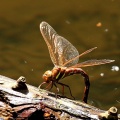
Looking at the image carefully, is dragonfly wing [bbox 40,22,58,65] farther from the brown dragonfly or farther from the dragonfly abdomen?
the dragonfly abdomen

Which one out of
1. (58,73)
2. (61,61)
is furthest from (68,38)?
(58,73)

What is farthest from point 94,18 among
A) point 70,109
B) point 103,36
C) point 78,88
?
point 70,109

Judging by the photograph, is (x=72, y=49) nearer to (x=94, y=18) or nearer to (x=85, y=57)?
(x=85, y=57)

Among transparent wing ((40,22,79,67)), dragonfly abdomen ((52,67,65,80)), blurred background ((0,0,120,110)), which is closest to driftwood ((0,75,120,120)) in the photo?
dragonfly abdomen ((52,67,65,80))

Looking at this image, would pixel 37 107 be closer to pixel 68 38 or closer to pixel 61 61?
pixel 61 61

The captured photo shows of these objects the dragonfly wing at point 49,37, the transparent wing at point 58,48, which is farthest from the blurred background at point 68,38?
the dragonfly wing at point 49,37
